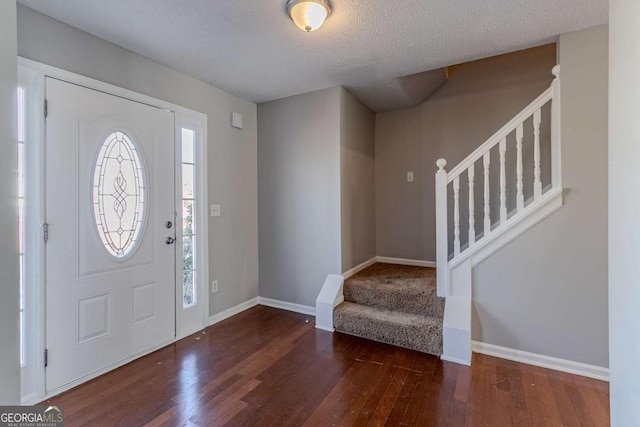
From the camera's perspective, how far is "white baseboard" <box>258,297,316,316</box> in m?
3.29

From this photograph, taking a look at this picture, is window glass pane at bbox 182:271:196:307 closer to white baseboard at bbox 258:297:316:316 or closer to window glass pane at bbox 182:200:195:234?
window glass pane at bbox 182:200:195:234

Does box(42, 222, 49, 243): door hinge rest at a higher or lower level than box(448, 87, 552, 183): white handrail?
lower

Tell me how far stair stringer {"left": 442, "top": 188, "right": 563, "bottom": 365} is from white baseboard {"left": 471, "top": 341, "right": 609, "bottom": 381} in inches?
10.7

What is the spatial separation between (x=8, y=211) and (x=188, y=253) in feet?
6.52

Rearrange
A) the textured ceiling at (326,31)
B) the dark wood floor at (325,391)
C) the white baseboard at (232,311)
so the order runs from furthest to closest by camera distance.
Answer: the white baseboard at (232,311) → the textured ceiling at (326,31) → the dark wood floor at (325,391)

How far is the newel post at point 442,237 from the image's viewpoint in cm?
260

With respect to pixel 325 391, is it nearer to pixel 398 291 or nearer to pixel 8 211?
pixel 398 291

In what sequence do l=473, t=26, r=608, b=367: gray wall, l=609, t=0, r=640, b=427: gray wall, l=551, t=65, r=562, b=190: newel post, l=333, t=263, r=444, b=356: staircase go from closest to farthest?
l=609, t=0, r=640, b=427: gray wall → l=473, t=26, r=608, b=367: gray wall → l=551, t=65, r=562, b=190: newel post → l=333, t=263, r=444, b=356: staircase

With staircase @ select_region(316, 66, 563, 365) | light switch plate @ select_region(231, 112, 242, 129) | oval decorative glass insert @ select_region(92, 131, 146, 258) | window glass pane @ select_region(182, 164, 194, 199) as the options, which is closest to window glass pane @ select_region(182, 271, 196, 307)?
oval decorative glass insert @ select_region(92, 131, 146, 258)

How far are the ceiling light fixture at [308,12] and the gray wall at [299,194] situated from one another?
1.28m

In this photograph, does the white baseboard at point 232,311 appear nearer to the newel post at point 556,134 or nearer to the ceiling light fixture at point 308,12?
the ceiling light fixture at point 308,12

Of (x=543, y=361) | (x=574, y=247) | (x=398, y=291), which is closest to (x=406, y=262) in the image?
(x=398, y=291)

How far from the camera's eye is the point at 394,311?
9.26 feet

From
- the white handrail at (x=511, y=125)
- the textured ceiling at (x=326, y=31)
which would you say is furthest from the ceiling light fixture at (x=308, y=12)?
the white handrail at (x=511, y=125)
